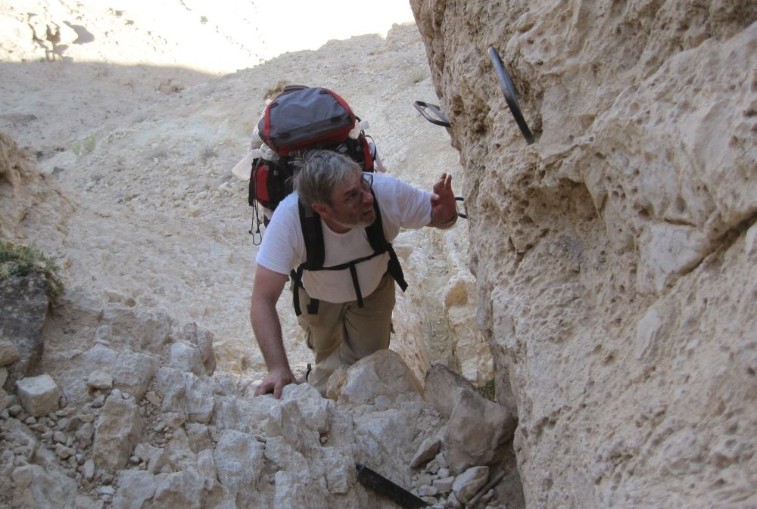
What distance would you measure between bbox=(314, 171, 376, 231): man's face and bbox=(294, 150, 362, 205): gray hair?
3cm

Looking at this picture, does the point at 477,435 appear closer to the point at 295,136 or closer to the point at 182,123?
the point at 295,136

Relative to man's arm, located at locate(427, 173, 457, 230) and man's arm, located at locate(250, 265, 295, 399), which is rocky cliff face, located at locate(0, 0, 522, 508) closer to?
man's arm, located at locate(250, 265, 295, 399)

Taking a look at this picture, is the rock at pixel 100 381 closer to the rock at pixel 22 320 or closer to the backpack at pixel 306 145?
the rock at pixel 22 320

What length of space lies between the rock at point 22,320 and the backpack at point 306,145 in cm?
130

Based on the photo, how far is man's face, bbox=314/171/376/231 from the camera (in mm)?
3623

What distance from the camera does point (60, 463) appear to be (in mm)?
2605

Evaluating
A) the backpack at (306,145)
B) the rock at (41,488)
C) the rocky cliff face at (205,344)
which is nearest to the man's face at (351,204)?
the backpack at (306,145)

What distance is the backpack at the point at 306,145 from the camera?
13.0ft

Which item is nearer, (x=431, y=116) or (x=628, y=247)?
(x=628, y=247)

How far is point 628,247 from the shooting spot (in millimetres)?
2279

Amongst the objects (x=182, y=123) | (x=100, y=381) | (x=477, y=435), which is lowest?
(x=477, y=435)

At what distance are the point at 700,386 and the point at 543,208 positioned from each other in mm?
1278

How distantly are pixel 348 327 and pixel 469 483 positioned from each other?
1997mm

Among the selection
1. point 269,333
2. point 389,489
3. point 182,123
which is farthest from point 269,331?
point 182,123
